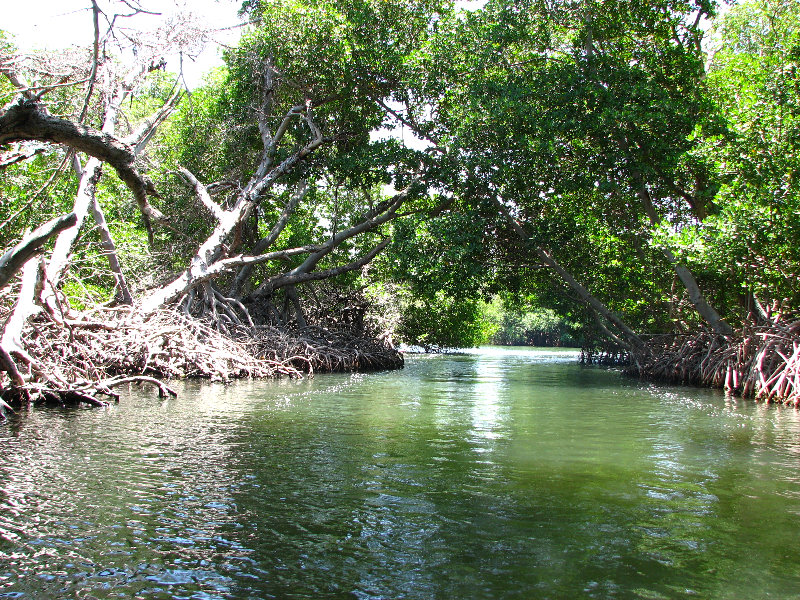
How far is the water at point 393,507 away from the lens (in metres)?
3.44

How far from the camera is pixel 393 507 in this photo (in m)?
4.75

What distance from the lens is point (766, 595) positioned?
328 cm

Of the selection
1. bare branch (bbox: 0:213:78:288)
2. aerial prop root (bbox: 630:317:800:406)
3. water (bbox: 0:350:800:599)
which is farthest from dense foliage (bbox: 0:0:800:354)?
bare branch (bbox: 0:213:78:288)

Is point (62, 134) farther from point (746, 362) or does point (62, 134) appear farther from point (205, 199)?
point (205, 199)

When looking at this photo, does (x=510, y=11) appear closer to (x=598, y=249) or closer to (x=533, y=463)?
(x=598, y=249)

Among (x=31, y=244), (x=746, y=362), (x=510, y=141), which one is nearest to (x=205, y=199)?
(x=510, y=141)

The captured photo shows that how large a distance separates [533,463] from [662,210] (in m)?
15.6

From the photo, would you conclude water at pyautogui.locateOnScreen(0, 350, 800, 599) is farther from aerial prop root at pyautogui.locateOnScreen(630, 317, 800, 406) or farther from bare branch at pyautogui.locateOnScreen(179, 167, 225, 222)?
bare branch at pyautogui.locateOnScreen(179, 167, 225, 222)

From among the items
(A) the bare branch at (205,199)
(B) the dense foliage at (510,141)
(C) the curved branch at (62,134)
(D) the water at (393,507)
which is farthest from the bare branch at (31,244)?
(A) the bare branch at (205,199)

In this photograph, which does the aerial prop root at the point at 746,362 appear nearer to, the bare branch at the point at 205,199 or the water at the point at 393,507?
the water at the point at 393,507

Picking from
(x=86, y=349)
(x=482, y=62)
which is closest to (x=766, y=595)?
(x=86, y=349)

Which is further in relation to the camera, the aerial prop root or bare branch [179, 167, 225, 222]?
bare branch [179, 167, 225, 222]

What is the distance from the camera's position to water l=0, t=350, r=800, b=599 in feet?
11.3

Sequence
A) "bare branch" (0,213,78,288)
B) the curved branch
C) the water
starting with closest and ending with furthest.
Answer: the water < the curved branch < "bare branch" (0,213,78,288)
